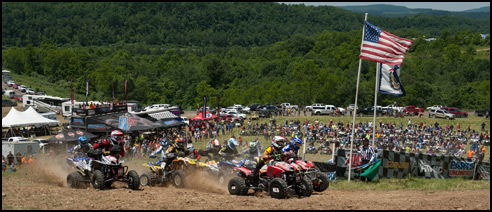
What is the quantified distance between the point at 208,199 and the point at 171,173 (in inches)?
153

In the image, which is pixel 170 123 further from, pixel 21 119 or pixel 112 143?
pixel 112 143

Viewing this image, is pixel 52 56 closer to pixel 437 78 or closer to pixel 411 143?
pixel 437 78

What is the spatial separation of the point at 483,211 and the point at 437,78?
119 metres

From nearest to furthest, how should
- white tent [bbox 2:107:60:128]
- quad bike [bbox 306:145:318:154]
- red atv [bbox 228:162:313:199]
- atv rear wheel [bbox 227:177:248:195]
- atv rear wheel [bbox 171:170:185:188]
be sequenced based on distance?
red atv [bbox 228:162:313:199], atv rear wheel [bbox 227:177:248:195], atv rear wheel [bbox 171:170:185:188], quad bike [bbox 306:145:318:154], white tent [bbox 2:107:60:128]

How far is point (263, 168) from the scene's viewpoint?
49.9 ft

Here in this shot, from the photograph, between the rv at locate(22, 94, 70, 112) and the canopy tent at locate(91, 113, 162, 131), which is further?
the rv at locate(22, 94, 70, 112)

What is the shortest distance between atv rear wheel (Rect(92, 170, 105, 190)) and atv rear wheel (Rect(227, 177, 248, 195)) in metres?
3.79

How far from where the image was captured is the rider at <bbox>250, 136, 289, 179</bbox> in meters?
15.1

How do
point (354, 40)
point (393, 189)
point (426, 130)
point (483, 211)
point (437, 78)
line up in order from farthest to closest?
point (354, 40) < point (437, 78) < point (426, 130) < point (393, 189) < point (483, 211)

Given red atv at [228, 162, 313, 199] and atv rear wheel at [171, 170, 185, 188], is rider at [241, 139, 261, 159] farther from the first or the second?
red atv at [228, 162, 313, 199]

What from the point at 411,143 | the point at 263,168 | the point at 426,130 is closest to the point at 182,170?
the point at 263,168

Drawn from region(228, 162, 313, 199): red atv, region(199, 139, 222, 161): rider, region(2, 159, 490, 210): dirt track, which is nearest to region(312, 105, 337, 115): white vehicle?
region(199, 139, 222, 161): rider

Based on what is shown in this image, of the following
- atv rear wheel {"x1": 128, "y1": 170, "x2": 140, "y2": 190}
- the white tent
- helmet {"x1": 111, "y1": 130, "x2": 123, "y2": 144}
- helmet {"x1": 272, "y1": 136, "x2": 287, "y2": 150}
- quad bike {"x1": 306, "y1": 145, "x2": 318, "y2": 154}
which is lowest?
quad bike {"x1": 306, "y1": 145, "x2": 318, "y2": 154}

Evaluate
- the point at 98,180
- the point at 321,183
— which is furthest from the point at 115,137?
the point at 321,183
